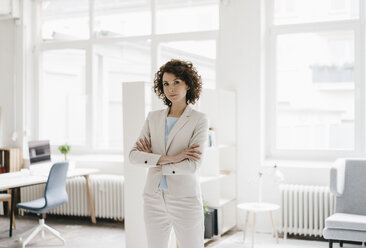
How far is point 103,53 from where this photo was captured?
20.0ft

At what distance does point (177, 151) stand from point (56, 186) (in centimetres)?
239

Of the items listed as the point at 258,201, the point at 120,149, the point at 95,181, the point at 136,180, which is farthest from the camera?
the point at 120,149

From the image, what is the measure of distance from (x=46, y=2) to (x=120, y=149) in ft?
7.83

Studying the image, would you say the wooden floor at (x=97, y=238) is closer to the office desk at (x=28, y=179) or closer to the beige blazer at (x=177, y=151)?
the office desk at (x=28, y=179)

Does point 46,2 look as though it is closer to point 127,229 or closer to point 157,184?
point 127,229

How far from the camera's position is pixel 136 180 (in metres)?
3.93

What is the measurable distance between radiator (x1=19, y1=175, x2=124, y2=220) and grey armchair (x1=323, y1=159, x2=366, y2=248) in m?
2.48

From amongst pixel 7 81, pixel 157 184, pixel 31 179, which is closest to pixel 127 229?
pixel 31 179

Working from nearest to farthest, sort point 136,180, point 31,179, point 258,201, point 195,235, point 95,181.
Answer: point 195,235
point 136,180
point 31,179
point 258,201
point 95,181

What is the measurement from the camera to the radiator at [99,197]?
5402 mm

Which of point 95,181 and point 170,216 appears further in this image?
point 95,181

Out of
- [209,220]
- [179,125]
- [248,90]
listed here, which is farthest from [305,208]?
[179,125]

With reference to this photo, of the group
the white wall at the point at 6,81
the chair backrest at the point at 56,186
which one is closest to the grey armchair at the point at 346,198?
the chair backrest at the point at 56,186

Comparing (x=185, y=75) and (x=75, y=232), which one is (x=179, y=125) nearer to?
(x=185, y=75)
